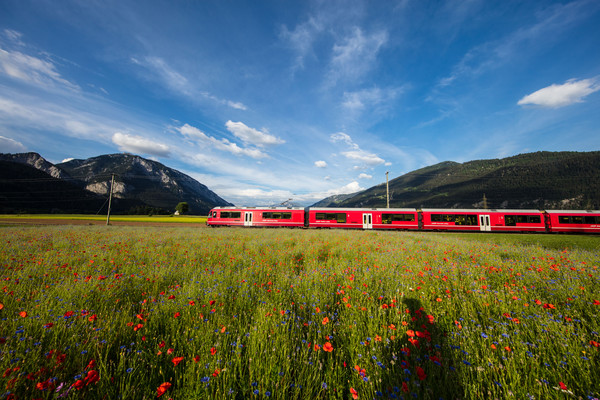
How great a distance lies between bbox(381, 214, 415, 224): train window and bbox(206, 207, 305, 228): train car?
1030 cm

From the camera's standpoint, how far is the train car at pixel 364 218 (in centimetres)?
2548

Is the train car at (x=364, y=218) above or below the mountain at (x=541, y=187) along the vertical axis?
below

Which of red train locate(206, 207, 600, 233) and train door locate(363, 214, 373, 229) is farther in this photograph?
train door locate(363, 214, 373, 229)

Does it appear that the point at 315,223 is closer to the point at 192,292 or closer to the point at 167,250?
the point at 167,250

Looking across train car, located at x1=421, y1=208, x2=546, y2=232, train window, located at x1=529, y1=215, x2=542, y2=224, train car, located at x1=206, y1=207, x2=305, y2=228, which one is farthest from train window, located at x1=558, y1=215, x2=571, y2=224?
train car, located at x1=206, y1=207, x2=305, y2=228

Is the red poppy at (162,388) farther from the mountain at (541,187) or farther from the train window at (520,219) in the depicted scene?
the mountain at (541,187)

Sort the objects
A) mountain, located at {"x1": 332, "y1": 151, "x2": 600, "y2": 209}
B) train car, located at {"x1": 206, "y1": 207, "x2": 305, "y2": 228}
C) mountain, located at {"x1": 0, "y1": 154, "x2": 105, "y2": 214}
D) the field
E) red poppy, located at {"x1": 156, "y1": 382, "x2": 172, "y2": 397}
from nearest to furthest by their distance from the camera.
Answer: red poppy, located at {"x1": 156, "y1": 382, "x2": 172, "y2": 397} < the field < train car, located at {"x1": 206, "y1": 207, "x2": 305, "y2": 228} < mountain, located at {"x1": 0, "y1": 154, "x2": 105, "y2": 214} < mountain, located at {"x1": 332, "y1": 151, "x2": 600, "y2": 209}

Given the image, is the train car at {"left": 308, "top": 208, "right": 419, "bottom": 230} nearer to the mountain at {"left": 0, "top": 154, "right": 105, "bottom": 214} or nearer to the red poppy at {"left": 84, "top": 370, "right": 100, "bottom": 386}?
the red poppy at {"left": 84, "top": 370, "right": 100, "bottom": 386}

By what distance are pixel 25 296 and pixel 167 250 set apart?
4.49 meters

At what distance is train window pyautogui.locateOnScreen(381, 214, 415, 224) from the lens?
1001 inches

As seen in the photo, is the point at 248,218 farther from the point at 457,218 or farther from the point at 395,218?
the point at 457,218

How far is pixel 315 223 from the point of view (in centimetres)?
2697

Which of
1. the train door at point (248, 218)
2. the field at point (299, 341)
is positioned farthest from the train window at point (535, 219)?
the train door at point (248, 218)

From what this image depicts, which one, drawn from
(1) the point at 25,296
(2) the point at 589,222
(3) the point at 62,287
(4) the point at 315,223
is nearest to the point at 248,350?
(3) the point at 62,287
